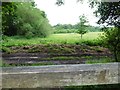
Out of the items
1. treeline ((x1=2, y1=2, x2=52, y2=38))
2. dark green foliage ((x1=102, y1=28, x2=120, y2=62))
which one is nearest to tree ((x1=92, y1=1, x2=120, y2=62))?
dark green foliage ((x1=102, y1=28, x2=120, y2=62))

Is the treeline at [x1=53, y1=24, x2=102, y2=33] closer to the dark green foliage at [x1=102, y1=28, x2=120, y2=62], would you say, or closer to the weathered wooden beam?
the dark green foliage at [x1=102, y1=28, x2=120, y2=62]

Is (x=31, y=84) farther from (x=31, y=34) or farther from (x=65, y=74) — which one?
(x=31, y=34)

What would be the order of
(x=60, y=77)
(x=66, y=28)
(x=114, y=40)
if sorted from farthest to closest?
1. (x=66, y=28)
2. (x=114, y=40)
3. (x=60, y=77)

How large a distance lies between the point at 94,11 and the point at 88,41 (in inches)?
179

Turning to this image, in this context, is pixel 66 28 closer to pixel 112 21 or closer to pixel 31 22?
pixel 31 22

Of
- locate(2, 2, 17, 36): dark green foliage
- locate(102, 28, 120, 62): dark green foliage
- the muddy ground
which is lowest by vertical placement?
the muddy ground

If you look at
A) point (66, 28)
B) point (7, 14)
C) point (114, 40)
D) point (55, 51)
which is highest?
point (7, 14)

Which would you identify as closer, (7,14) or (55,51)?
(7,14)

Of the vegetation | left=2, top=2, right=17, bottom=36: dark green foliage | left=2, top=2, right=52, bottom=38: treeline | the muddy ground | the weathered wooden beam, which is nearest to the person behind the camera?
the weathered wooden beam

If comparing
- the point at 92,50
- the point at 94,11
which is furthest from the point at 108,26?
the point at 92,50

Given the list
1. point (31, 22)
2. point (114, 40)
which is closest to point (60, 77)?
point (114, 40)

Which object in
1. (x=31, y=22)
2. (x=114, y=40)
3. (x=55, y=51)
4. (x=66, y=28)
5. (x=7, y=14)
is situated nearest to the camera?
(x=114, y=40)

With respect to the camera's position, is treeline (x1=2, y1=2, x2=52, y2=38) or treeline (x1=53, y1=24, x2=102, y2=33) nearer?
treeline (x1=53, y1=24, x2=102, y2=33)

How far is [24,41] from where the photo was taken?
898 cm
